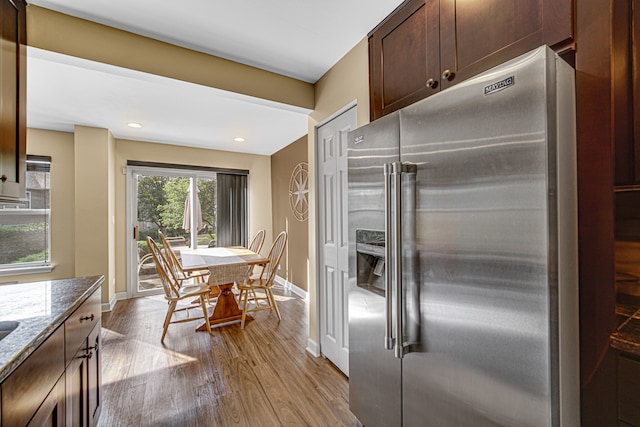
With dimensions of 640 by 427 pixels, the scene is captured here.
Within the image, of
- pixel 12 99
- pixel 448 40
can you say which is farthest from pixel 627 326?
pixel 12 99

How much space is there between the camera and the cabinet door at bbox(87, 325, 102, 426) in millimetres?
1428

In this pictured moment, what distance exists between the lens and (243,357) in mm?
2439

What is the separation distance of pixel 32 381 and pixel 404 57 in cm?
210

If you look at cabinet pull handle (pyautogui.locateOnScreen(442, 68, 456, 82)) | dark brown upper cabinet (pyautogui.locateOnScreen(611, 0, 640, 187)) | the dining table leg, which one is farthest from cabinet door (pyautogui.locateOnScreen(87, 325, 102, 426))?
dark brown upper cabinet (pyautogui.locateOnScreen(611, 0, 640, 187))

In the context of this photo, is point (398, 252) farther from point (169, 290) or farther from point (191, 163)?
point (191, 163)

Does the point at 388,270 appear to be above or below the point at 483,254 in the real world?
below

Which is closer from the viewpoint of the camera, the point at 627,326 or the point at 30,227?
the point at 627,326

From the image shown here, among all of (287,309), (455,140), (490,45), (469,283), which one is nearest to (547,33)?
(490,45)

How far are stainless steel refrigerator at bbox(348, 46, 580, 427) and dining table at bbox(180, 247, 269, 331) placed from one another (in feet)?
7.18

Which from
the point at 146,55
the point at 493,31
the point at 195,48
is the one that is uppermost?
the point at 195,48

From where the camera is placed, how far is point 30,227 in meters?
3.59

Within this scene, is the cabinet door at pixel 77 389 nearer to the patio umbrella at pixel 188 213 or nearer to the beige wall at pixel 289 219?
the beige wall at pixel 289 219

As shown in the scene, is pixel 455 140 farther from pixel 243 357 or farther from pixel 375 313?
pixel 243 357

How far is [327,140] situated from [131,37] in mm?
1555
